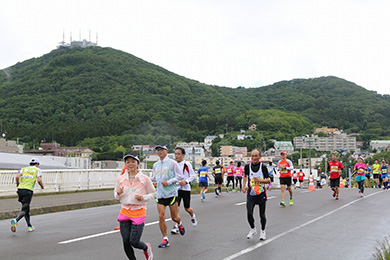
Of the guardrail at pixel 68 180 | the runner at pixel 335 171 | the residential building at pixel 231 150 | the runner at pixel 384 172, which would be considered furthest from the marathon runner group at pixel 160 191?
the residential building at pixel 231 150

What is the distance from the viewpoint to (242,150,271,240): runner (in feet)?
29.7

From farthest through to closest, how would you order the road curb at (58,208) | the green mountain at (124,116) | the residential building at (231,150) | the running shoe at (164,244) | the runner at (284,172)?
the residential building at (231,150)
the green mountain at (124,116)
the runner at (284,172)
the road curb at (58,208)
the running shoe at (164,244)

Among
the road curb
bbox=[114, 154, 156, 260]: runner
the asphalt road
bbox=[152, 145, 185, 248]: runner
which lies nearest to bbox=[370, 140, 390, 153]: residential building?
the road curb

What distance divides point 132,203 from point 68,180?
17718 mm

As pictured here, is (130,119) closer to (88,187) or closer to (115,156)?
(115,156)

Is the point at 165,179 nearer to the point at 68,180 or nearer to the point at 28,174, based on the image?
the point at 28,174

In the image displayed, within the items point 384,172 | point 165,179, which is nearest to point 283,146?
point 384,172

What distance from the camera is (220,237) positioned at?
9344 millimetres

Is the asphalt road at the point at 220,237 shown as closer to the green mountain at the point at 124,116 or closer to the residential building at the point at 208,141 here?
the green mountain at the point at 124,116

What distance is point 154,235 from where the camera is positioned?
380 inches

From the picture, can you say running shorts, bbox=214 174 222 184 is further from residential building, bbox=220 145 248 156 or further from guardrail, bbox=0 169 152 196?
residential building, bbox=220 145 248 156

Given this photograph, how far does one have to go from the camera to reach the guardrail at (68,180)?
19.5 m

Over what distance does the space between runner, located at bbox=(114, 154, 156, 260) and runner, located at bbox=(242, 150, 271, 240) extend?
2987 millimetres

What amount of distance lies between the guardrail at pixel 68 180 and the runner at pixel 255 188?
525 inches
